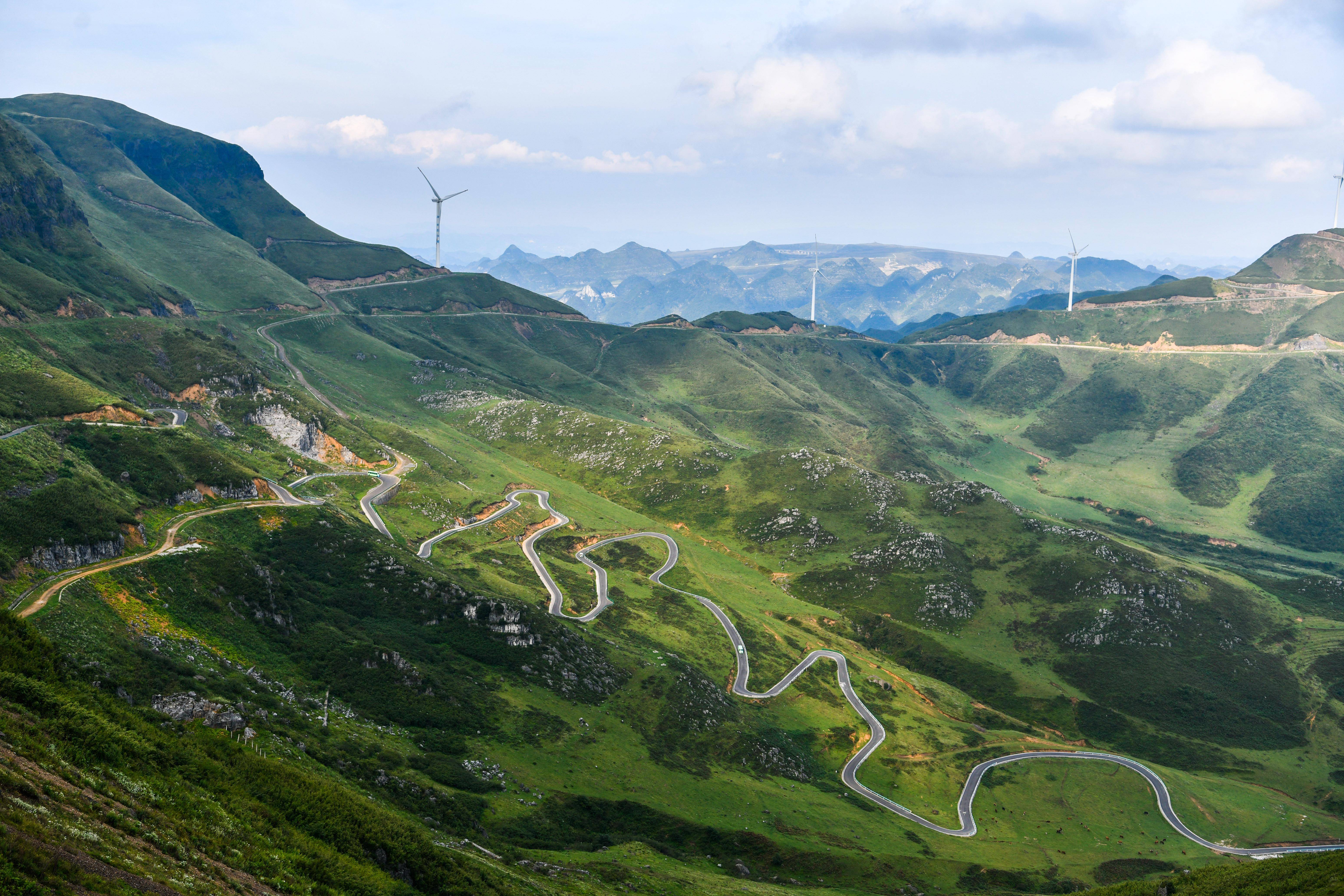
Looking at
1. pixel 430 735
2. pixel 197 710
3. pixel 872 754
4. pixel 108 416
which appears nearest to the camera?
pixel 197 710

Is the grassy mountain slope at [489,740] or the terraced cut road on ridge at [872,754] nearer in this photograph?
the grassy mountain slope at [489,740]

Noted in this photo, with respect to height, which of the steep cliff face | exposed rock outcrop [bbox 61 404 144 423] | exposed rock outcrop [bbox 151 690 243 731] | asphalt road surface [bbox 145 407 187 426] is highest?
exposed rock outcrop [bbox 61 404 144 423]

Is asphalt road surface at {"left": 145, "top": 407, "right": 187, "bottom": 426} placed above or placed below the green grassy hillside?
above

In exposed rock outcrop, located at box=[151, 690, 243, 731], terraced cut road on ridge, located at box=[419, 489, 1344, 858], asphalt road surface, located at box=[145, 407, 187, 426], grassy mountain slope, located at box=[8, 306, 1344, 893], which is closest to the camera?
grassy mountain slope, located at box=[8, 306, 1344, 893]

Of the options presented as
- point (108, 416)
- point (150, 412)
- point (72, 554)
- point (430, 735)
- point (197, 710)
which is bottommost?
point (430, 735)

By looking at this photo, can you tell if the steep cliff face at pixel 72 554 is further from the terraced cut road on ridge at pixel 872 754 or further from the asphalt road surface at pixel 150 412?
the terraced cut road on ridge at pixel 872 754

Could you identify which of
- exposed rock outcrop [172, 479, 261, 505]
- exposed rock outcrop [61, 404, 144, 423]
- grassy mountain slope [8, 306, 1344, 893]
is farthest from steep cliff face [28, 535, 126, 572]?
exposed rock outcrop [61, 404, 144, 423]

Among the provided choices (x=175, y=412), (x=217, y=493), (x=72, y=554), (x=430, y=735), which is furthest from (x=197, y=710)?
(x=175, y=412)

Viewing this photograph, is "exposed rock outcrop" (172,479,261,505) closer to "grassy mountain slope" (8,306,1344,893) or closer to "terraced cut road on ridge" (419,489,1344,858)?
"grassy mountain slope" (8,306,1344,893)

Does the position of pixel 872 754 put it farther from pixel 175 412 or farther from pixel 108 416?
pixel 175 412

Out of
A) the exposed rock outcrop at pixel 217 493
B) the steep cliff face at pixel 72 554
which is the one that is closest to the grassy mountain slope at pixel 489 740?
the exposed rock outcrop at pixel 217 493
